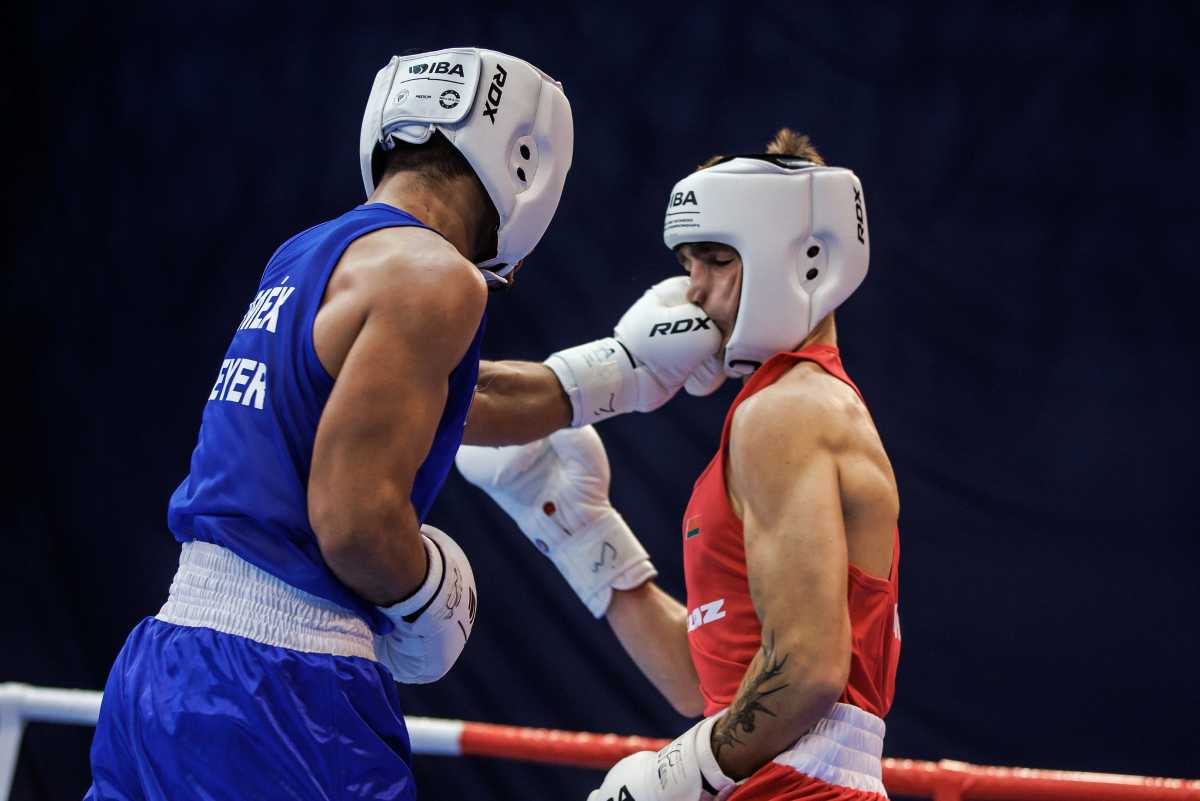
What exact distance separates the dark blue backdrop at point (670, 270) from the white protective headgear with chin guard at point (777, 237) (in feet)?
5.24

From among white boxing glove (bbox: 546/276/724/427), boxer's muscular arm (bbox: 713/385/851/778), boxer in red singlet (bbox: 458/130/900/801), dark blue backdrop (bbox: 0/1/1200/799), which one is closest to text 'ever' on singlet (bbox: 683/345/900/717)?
boxer in red singlet (bbox: 458/130/900/801)

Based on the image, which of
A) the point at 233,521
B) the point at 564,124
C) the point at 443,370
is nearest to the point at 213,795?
the point at 233,521

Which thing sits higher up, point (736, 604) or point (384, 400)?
point (384, 400)

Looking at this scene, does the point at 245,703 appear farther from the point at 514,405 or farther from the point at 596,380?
the point at 596,380

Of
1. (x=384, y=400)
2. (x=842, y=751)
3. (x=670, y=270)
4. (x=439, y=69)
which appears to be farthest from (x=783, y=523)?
(x=670, y=270)

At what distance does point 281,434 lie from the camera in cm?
165

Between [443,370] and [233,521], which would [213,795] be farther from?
[443,370]

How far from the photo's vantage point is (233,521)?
1651mm

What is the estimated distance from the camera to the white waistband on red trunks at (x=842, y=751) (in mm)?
1816

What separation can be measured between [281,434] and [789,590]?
2.51ft

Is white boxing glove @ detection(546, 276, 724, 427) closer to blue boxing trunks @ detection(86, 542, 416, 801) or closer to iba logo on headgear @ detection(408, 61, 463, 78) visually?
iba logo on headgear @ detection(408, 61, 463, 78)

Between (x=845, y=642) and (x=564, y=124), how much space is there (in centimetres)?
98

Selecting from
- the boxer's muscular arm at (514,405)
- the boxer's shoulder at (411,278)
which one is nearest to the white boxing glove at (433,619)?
the boxer's shoulder at (411,278)

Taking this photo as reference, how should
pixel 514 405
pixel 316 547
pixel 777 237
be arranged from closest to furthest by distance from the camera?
pixel 316 547
pixel 777 237
pixel 514 405
